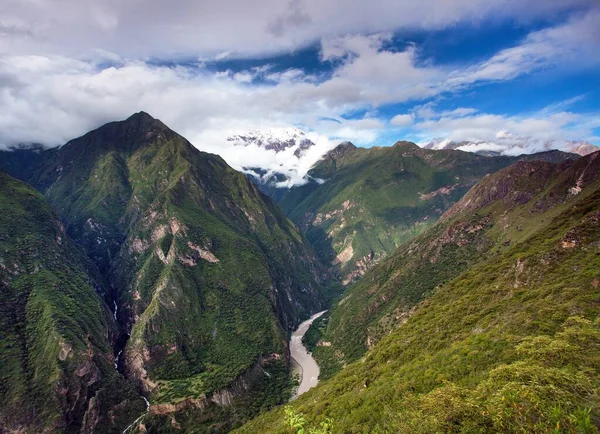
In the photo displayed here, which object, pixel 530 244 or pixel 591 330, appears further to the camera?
pixel 530 244

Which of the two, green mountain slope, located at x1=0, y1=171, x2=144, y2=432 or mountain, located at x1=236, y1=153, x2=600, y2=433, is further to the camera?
green mountain slope, located at x1=0, y1=171, x2=144, y2=432

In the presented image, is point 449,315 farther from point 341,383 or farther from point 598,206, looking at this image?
point 598,206

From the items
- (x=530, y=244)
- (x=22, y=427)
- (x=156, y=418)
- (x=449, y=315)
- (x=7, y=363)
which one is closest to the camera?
(x=449, y=315)

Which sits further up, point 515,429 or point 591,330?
point 515,429

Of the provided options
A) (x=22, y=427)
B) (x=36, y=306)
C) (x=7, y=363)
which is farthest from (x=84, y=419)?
(x=36, y=306)

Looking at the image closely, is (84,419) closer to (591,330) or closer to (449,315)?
(449,315)

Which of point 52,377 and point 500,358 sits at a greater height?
point 52,377

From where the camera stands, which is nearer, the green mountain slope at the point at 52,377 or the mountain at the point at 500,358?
the mountain at the point at 500,358

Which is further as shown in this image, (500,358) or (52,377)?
(52,377)

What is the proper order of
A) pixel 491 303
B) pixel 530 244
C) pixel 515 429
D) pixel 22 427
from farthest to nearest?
pixel 22 427 < pixel 530 244 < pixel 491 303 < pixel 515 429

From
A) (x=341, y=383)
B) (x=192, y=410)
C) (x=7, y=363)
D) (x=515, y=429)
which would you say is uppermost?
(x=7, y=363)
